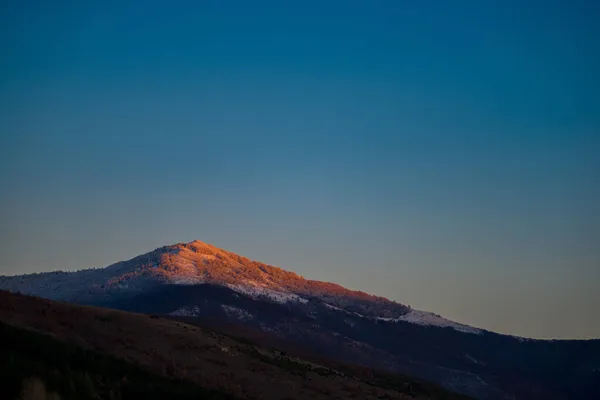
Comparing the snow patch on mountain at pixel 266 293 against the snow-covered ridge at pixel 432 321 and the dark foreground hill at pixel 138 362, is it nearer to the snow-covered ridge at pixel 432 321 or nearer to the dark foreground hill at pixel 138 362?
the snow-covered ridge at pixel 432 321

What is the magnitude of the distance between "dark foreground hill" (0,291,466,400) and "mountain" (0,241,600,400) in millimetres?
42201

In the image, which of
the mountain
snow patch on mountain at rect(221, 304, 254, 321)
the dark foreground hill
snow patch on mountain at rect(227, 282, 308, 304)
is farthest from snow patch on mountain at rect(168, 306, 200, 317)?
the dark foreground hill

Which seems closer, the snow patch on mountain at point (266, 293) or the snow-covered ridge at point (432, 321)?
the snow patch on mountain at point (266, 293)

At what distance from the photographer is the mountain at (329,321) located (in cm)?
11912

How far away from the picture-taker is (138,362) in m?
34.5

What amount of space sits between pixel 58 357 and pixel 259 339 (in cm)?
6811

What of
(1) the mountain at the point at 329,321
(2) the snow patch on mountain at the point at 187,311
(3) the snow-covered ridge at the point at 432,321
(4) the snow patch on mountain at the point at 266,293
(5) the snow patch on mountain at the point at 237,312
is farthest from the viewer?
(3) the snow-covered ridge at the point at 432,321

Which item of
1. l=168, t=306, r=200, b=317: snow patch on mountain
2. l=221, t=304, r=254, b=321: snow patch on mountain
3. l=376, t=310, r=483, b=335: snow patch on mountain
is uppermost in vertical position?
l=376, t=310, r=483, b=335: snow patch on mountain

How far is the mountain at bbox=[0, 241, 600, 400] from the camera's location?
11912cm

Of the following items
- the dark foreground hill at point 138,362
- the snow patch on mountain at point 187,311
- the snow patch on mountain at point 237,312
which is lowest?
the dark foreground hill at point 138,362

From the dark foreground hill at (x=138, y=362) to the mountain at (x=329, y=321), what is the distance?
42201 millimetres

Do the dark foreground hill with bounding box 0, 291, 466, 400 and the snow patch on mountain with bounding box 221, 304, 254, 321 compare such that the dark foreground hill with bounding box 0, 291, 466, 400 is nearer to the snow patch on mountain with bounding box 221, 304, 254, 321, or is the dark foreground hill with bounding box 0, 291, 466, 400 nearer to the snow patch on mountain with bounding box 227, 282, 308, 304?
the snow patch on mountain with bounding box 221, 304, 254, 321

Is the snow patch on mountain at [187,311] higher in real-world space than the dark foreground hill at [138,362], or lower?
higher

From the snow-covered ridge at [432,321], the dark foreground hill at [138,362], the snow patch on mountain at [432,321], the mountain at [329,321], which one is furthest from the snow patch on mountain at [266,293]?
the dark foreground hill at [138,362]
